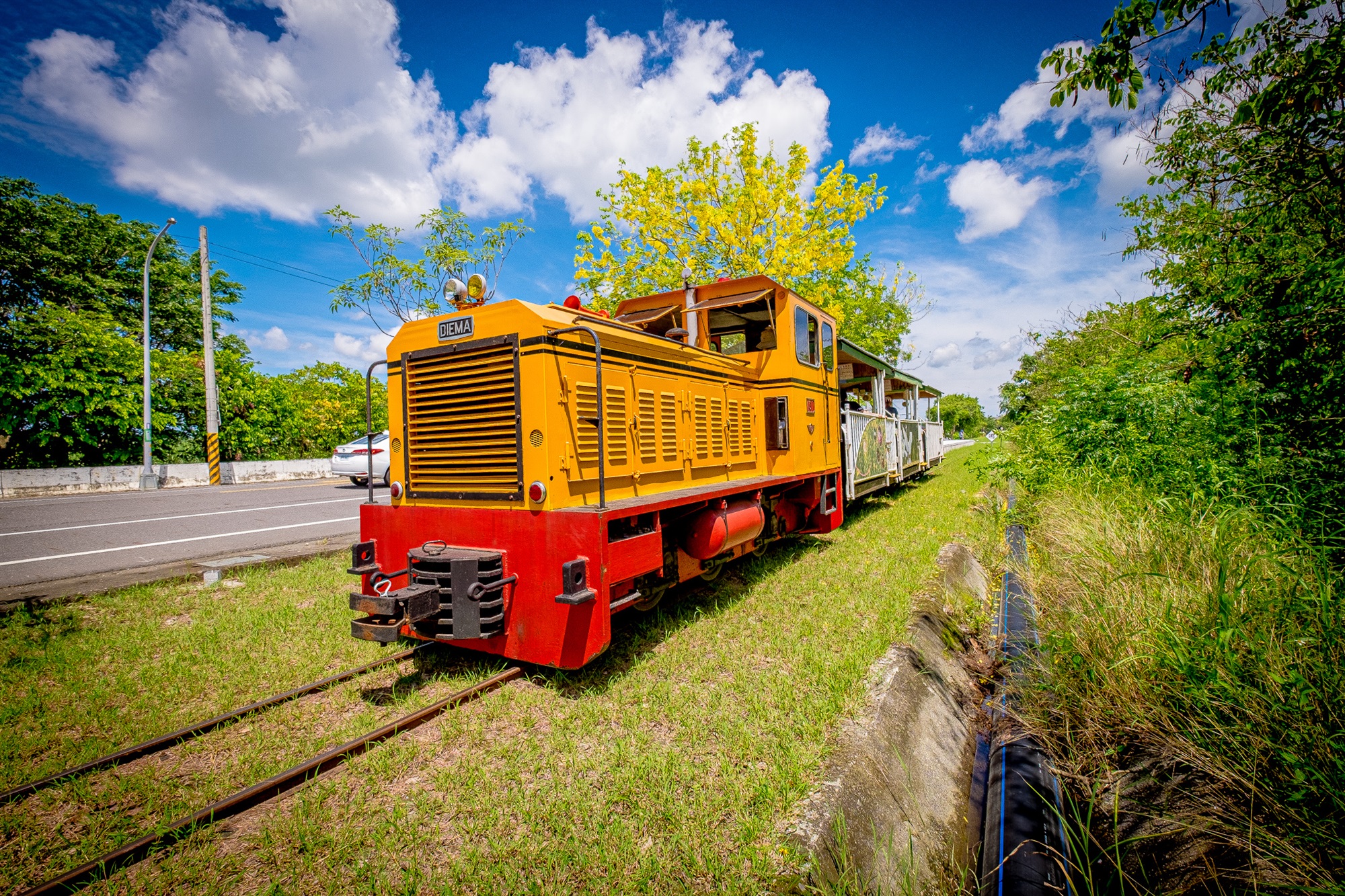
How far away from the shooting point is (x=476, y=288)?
13.7 ft

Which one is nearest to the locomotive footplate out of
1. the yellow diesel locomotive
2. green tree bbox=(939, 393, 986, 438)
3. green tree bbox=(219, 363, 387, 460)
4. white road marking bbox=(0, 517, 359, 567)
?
the yellow diesel locomotive

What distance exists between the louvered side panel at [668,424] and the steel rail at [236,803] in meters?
2.40

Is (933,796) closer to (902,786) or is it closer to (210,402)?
(902,786)

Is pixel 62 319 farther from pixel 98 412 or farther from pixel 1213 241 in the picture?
pixel 1213 241

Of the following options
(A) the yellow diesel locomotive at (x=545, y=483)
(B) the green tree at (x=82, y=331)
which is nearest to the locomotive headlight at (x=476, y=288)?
(A) the yellow diesel locomotive at (x=545, y=483)

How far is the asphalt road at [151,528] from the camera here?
22.6 feet

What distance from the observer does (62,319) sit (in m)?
16.8

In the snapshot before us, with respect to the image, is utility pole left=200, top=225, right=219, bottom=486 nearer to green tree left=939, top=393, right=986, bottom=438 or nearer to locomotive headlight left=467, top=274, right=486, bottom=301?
locomotive headlight left=467, top=274, right=486, bottom=301

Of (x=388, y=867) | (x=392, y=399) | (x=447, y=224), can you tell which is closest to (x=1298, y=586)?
(x=388, y=867)

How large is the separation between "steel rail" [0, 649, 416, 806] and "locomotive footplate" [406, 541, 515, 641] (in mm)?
814

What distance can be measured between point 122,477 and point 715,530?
2096 cm

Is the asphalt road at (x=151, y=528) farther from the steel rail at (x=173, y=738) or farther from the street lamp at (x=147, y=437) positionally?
the steel rail at (x=173, y=738)

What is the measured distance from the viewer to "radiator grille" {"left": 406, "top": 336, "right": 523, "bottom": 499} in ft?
12.4

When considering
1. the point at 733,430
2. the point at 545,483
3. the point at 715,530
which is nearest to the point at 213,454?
the point at 733,430
